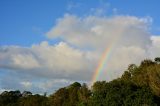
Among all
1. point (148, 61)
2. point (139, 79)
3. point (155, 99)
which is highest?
point (148, 61)

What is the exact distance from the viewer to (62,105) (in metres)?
140

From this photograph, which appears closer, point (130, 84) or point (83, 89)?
point (130, 84)

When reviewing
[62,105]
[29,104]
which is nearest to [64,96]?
[62,105]

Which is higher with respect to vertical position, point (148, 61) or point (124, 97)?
point (148, 61)

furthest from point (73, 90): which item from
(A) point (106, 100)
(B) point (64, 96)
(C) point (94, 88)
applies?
(A) point (106, 100)

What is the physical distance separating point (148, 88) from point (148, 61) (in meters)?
19.4

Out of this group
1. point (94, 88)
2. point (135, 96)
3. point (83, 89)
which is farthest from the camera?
point (83, 89)

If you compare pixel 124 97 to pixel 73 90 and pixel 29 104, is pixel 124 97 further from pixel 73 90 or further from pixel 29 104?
pixel 29 104

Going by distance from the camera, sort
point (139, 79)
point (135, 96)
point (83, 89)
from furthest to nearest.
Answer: point (83, 89), point (139, 79), point (135, 96)

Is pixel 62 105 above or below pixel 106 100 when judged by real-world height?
above

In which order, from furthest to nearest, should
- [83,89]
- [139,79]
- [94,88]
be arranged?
[83,89] → [94,88] → [139,79]

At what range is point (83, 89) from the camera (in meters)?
135

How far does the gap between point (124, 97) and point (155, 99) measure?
7.85 meters

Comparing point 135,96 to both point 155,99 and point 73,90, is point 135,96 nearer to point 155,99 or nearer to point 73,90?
point 155,99
